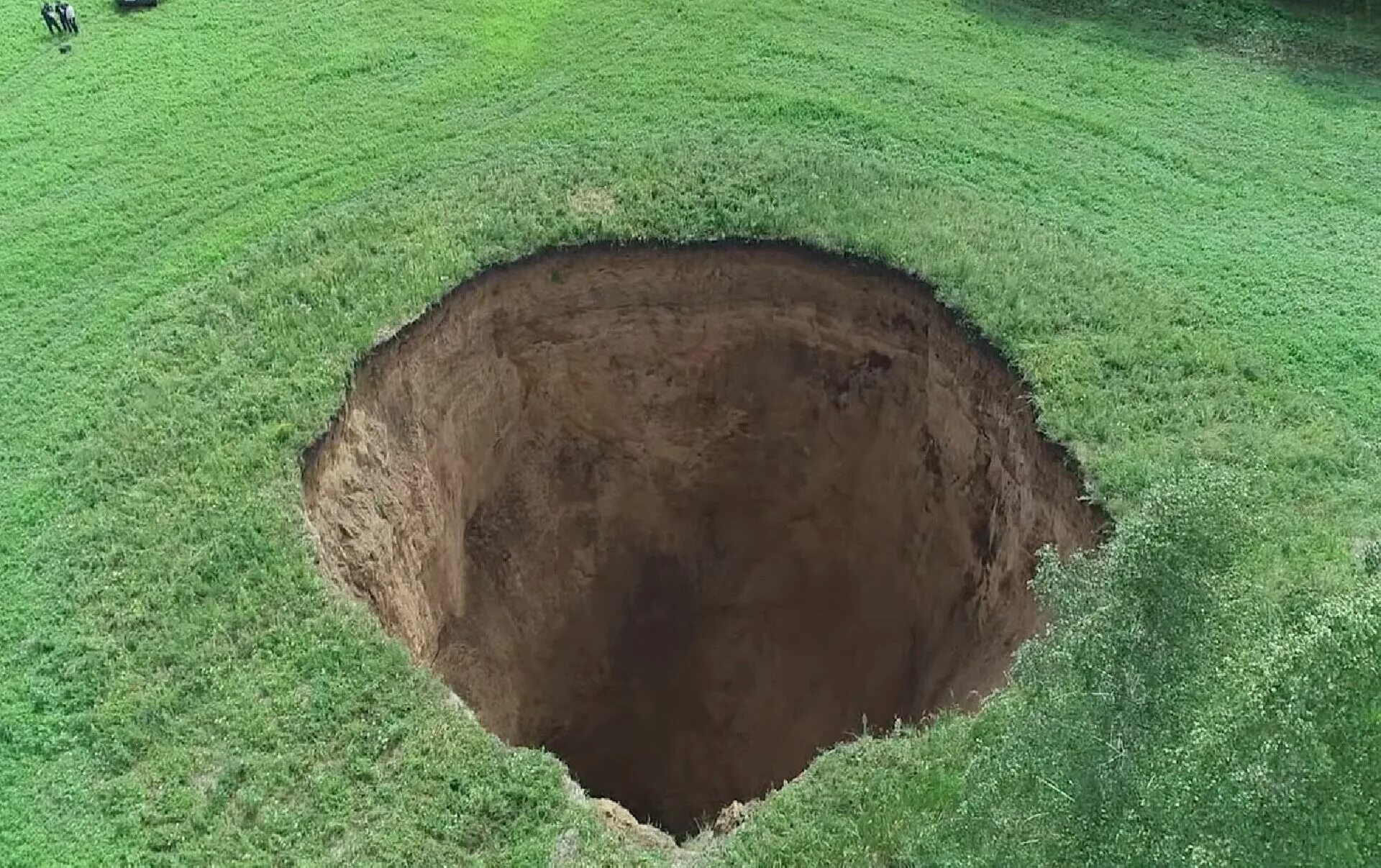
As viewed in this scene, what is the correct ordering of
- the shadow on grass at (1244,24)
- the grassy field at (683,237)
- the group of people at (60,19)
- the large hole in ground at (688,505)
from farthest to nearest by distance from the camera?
the group of people at (60,19), the shadow on grass at (1244,24), the large hole in ground at (688,505), the grassy field at (683,237)

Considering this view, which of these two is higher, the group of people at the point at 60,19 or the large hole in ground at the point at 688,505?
the group of people at the point at 60,19

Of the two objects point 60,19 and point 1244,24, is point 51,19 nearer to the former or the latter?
point 60,19

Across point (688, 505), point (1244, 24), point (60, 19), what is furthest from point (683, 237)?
point (60, 19)

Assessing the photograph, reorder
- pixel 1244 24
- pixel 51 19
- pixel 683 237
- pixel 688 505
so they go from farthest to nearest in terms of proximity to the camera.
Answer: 1. pixel 51 19
2. pixel 1244 24
3. pixel 688 505
4. pixel 683 237

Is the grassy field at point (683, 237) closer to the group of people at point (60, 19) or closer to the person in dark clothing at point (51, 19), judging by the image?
the person in dark clothing at point (51, 19)

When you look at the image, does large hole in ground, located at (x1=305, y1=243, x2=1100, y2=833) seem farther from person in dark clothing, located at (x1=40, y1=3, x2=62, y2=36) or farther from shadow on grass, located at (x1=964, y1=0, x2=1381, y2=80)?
person in dark clothing, located at (x1=40, y1=3, x2=62, y2=36)

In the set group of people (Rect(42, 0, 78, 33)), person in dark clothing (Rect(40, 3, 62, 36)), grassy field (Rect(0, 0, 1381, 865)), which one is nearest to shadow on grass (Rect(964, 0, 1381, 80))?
grassy field (Rect(0, 0, 1381, 865))

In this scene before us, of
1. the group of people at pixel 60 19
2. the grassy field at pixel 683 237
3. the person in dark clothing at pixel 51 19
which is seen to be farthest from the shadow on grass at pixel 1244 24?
the person in dark clothing at pixel 51 19
